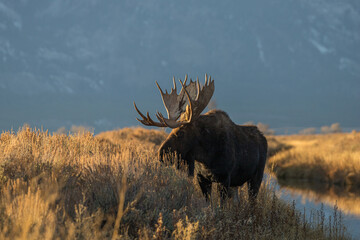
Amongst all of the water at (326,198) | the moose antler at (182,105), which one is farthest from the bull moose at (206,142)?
the water at (326,198)

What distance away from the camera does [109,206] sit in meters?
4.89

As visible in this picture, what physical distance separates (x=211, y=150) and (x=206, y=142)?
16 cm

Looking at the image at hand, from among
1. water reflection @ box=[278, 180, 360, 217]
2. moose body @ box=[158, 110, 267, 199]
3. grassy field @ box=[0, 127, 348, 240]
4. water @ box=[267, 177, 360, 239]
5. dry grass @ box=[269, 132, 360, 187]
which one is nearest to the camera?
grassy field @ box=[0, 127, 348, 240]

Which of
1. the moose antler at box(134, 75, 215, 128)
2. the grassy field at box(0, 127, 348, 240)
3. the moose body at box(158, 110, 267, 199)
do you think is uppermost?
the moose antler at box(134, 75, 215, 128)

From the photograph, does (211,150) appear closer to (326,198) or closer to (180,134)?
(180,134)

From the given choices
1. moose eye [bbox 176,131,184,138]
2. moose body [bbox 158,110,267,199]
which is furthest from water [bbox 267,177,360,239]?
moose eye [bbox 176,131,184,138]

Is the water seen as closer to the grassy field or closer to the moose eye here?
the grassy field

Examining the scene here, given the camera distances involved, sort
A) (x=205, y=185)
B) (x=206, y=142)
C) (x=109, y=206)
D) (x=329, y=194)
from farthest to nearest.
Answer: (x=329, y=194)
(x=205, y=185)
(x=206, y=142)
(x=109, y=206)

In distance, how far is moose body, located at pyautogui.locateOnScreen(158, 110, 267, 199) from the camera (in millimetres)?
6016

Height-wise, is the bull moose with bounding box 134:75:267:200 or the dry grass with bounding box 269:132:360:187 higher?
the dry grass with bounding box 269:132:360:187

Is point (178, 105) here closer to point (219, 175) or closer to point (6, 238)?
point (219, 175)

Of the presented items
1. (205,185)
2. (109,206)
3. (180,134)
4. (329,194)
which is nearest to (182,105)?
(180,134)

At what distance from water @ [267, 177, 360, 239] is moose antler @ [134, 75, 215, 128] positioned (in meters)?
4.53

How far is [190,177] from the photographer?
6.19 m
